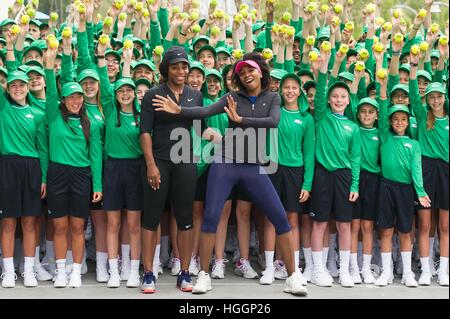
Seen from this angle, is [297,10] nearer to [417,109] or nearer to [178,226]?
[417,109]

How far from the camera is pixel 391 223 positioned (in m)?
7.48

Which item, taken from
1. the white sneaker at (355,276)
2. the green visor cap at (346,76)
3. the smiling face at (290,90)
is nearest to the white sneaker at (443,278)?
the white sneaker at (355,276)

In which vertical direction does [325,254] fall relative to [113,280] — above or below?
above

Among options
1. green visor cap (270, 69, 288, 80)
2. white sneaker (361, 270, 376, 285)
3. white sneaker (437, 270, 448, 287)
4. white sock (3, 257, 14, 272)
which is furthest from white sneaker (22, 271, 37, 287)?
white sneaker (437, 270, 448, 287)

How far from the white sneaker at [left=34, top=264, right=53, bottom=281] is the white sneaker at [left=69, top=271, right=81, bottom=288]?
0.37m

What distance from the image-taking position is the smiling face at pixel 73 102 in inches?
276

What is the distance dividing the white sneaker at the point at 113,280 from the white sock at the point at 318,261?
188cm

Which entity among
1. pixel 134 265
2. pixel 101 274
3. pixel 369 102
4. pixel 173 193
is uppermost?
pixel 369 102

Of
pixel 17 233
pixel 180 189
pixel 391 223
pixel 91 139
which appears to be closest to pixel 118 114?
pixel 91 139

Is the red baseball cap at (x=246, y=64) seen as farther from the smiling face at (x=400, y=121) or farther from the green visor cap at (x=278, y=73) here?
the smiling face at (x=400, y=121)

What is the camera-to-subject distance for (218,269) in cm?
754

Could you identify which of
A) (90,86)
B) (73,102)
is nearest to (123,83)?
(90,86)

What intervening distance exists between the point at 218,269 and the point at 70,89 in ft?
7.34

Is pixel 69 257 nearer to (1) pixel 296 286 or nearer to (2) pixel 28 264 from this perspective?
(2) pixel 28 264
